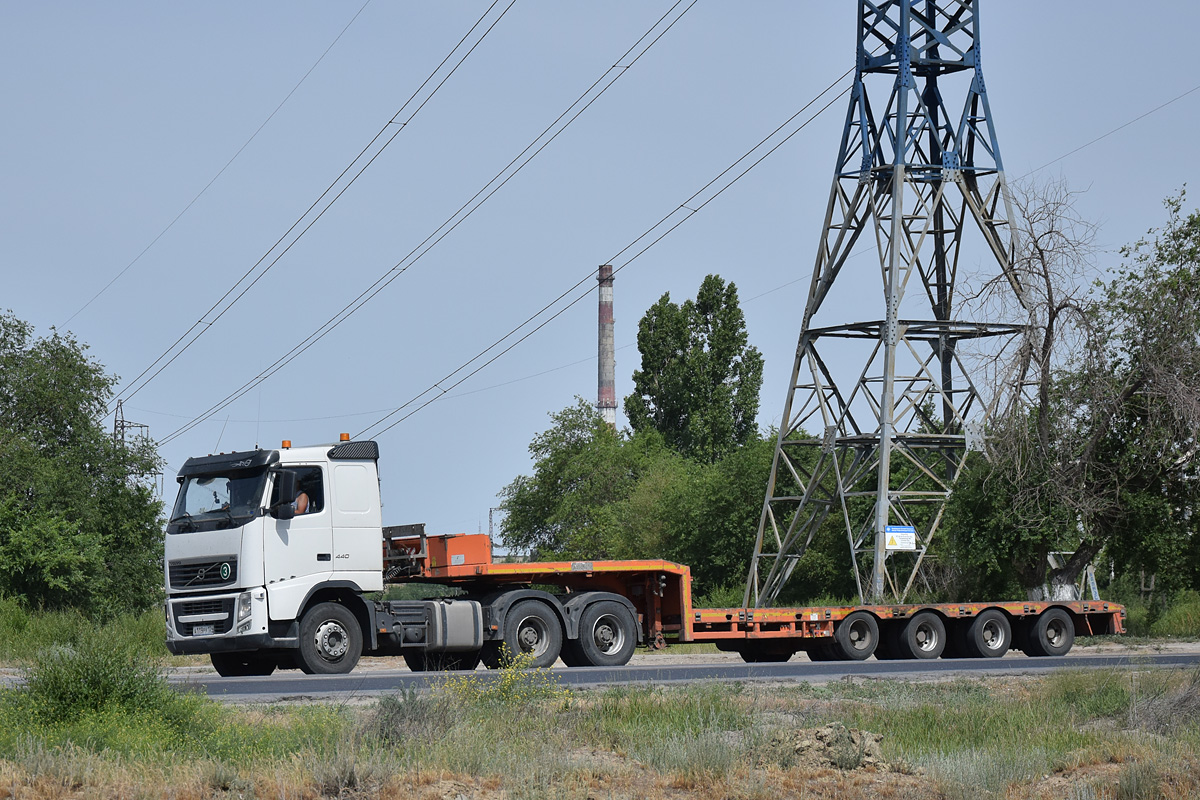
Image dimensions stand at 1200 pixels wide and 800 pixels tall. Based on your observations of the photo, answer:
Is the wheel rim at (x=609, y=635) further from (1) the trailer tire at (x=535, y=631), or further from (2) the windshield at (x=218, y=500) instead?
(2) the windshield at (x=218, y=500)

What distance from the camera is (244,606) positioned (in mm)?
19766

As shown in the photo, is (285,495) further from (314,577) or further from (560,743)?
(560,743)

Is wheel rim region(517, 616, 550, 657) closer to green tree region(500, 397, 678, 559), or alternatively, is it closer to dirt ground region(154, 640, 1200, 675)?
dirt ground region(154, 640, 1200, 675)

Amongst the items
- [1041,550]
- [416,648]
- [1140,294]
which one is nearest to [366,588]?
[416,648]

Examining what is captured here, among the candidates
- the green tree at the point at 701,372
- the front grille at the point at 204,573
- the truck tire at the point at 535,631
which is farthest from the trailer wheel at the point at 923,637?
the green tree at the point at 701,372

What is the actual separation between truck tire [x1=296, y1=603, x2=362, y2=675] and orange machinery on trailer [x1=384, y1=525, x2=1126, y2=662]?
4.25 ft

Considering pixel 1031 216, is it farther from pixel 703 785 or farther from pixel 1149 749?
pixel 703 785

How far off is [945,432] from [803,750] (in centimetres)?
2430

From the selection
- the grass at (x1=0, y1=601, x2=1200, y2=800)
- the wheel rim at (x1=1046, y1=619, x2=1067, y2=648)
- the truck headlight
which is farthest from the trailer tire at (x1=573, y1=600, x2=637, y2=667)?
the wheel rim at (x1=1046, y1=619, x2=1067, y2=648)

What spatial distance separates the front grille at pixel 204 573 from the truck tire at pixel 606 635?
572 cm

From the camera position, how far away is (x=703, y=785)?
10664 millimetres

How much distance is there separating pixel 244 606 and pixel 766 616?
942 centimetres

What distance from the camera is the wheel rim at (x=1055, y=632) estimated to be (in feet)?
87.9

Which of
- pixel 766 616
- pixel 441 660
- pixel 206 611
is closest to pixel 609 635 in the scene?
pixel 441 660
